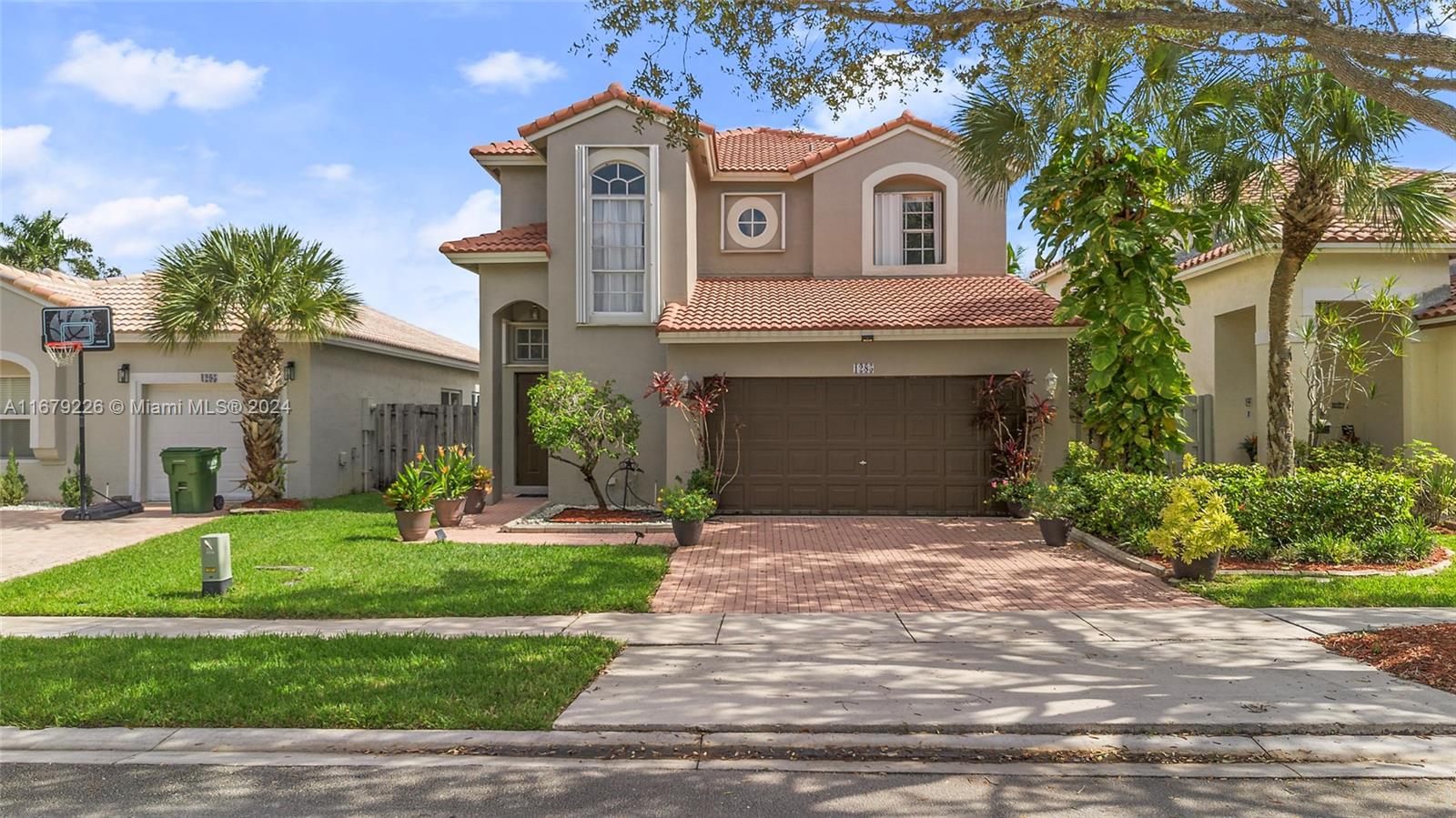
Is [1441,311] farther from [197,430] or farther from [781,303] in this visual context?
[197,430]

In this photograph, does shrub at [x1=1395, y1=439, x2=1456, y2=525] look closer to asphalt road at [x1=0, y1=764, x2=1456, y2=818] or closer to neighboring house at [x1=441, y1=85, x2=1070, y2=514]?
neighboring house at [x1=441, y1=85, x2=1070, y2=514]

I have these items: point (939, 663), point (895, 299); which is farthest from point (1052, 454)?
point (939, 663)

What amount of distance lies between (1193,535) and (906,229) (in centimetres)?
962

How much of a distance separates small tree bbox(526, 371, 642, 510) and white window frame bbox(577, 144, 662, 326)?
5.55 feet

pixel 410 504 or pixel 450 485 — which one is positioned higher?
pixel 450 485

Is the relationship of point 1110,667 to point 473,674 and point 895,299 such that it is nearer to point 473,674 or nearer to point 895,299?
point 473,674

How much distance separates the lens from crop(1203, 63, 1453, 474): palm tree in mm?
11094

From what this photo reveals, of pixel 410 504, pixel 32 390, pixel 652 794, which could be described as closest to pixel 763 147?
pixel 410 504

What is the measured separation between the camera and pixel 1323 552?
9.81 m

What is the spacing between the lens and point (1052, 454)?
46.6 feet

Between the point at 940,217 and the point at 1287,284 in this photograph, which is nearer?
the point at 1287,284

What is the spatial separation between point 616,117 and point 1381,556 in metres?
12.3

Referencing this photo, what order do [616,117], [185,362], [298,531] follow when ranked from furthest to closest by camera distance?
[185,362], [616,117], [298,531]

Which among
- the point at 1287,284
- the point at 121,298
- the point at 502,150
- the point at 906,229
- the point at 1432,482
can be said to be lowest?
the point at 1432,482
